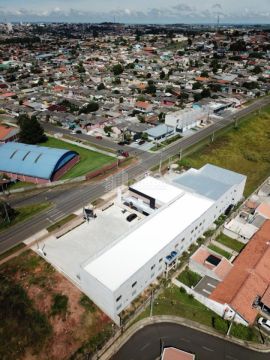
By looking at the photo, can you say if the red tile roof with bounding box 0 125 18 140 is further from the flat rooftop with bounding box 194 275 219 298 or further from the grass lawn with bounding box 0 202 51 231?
the flat rooftop with bounding box 194 275 219 298

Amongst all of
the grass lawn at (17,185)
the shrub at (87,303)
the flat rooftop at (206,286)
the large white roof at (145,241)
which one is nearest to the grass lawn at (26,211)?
the grass lawn at (17,185)

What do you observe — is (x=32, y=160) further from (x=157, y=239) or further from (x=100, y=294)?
(x=100, y=294)

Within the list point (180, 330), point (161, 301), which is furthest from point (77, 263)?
point (180, 330)

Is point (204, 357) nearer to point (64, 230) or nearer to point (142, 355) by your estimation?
point (142, 355)

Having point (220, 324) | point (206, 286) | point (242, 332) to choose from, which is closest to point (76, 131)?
point (206, 286)

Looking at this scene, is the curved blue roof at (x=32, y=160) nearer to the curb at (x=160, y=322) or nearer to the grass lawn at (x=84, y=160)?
the grass lawn at (x=84, y=160)
